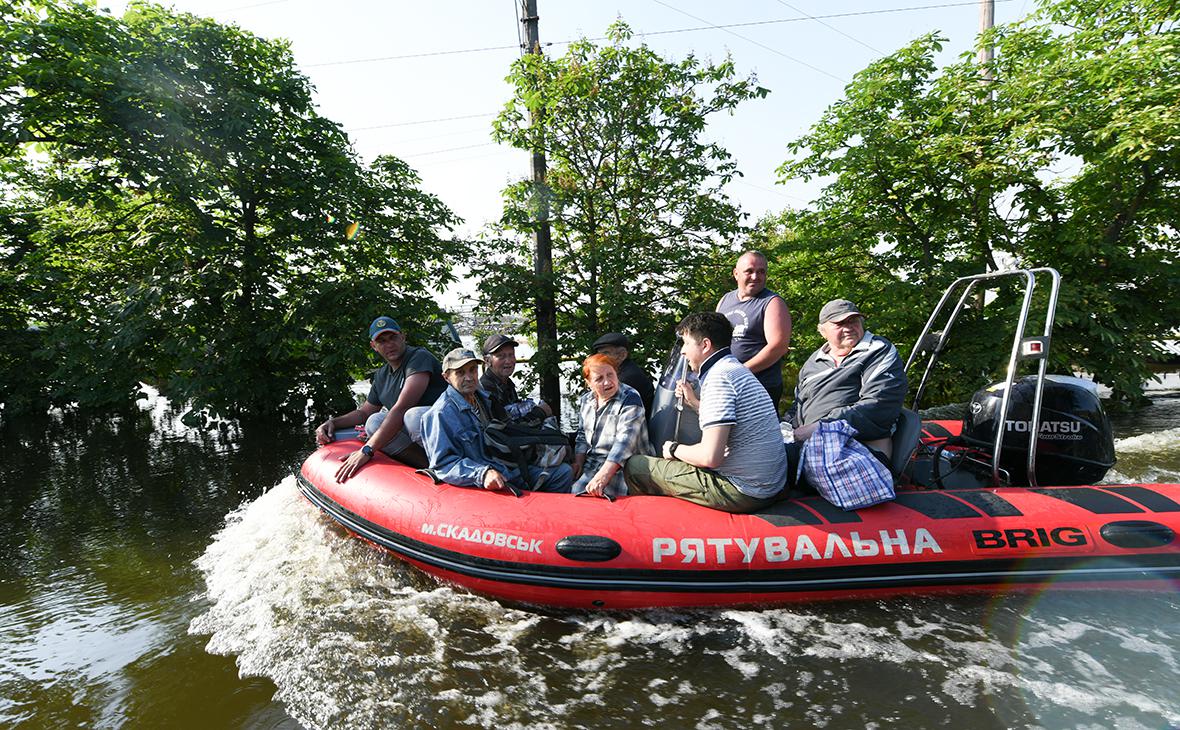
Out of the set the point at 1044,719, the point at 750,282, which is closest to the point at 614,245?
the point at 750,282

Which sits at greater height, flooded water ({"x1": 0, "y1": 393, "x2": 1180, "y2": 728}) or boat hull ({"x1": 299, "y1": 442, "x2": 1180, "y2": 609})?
boat hull ({"x1": 299, "y1": 442, "x2": 1180, "y2": 609})

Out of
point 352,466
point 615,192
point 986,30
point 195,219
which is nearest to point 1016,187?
point 986,30

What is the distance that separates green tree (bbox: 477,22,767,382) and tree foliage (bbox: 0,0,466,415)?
1.65 m

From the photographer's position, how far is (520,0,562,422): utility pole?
8.51 metres

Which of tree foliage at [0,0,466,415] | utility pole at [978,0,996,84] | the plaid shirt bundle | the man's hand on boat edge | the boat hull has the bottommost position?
the boat hull

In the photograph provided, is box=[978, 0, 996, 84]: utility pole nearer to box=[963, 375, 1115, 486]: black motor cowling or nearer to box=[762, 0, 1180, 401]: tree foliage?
box=[762, 0, 1180, 401]: tree foliage

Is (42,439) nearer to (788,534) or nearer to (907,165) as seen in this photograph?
(788,534)

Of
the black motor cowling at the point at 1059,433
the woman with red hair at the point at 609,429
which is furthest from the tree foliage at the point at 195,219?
the black motor cowling at the point at 1059,433

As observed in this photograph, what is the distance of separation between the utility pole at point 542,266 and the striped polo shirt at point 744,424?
18.1 feet

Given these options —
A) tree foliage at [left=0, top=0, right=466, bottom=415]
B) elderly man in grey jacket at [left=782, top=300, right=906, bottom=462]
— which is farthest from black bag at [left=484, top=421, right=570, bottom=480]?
tree foliage at [left=0, top=0, right=466, bottom=415]

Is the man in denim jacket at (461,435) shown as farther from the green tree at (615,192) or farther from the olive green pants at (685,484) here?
the green tree at (615,192)

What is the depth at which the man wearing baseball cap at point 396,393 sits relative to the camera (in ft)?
14.4

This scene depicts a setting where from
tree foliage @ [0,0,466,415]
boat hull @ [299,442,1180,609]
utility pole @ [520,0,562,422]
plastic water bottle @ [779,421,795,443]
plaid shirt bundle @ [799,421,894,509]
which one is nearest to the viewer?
boat hull @ [299,442,1180,609]

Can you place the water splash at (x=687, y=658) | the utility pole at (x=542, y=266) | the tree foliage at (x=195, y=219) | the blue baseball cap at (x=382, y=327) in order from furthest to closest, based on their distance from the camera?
the utility pole at (x=542, y=266)
the tree foliage at (x=195, y=219)
the blue baseball cap at (x=382, y=327)
the water splash at (x=687, y=658)
